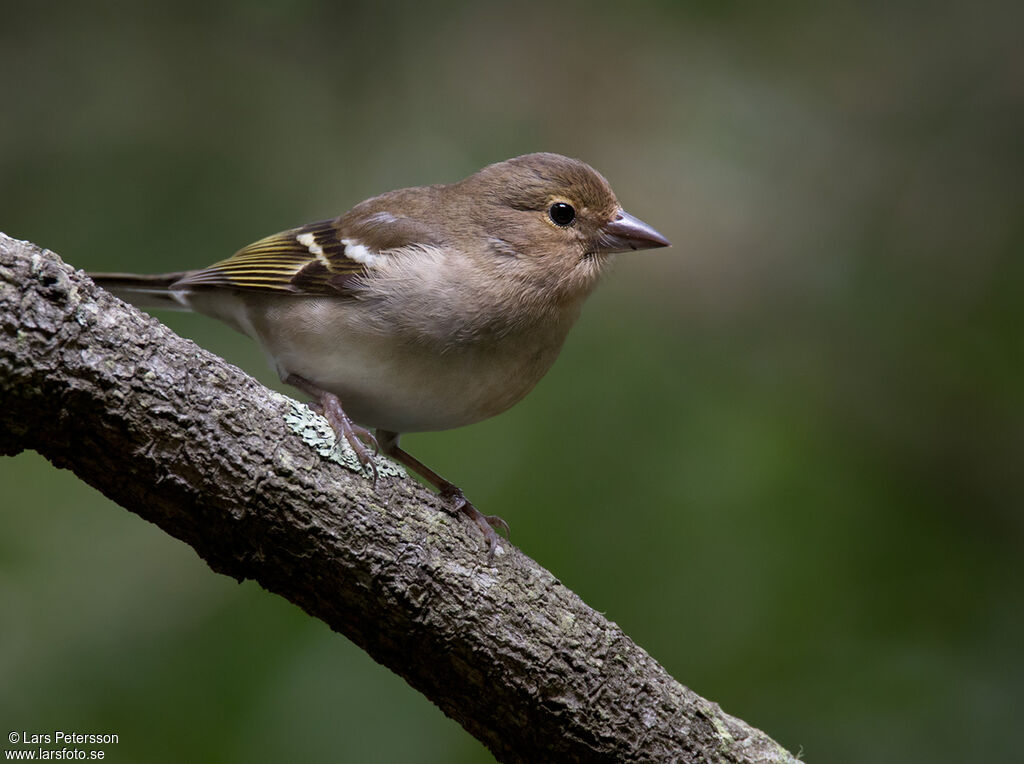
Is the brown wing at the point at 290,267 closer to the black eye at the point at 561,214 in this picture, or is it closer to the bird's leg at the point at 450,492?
the bird's leg at the point at 450,492

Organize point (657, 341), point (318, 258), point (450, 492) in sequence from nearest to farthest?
point (450, 492)
point (318, 258)
point (657, 341)

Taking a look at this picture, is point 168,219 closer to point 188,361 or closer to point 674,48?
point 188,361

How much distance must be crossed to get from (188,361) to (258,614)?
134 centimetres

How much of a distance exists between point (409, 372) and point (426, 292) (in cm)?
28

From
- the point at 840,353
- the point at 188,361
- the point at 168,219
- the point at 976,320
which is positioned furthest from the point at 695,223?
the point at 188,361

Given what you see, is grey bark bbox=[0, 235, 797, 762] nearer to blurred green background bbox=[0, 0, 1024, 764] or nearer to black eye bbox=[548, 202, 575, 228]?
blurred green background bbox=[0, 0, 1024, 764]

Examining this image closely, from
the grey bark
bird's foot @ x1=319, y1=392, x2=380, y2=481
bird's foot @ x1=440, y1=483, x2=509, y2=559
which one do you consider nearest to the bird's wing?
A: bird's foot @ x1=319, y1=392, x2=380, y2=481

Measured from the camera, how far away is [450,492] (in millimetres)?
3256

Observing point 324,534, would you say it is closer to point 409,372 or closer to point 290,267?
point 409,372

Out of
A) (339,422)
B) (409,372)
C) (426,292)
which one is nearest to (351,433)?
(339,422)

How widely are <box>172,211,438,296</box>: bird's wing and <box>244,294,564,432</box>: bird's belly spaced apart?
128 mm

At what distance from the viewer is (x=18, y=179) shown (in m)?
4.18

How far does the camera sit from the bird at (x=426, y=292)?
3.28 m

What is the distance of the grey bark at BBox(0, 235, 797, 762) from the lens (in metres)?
2.16
